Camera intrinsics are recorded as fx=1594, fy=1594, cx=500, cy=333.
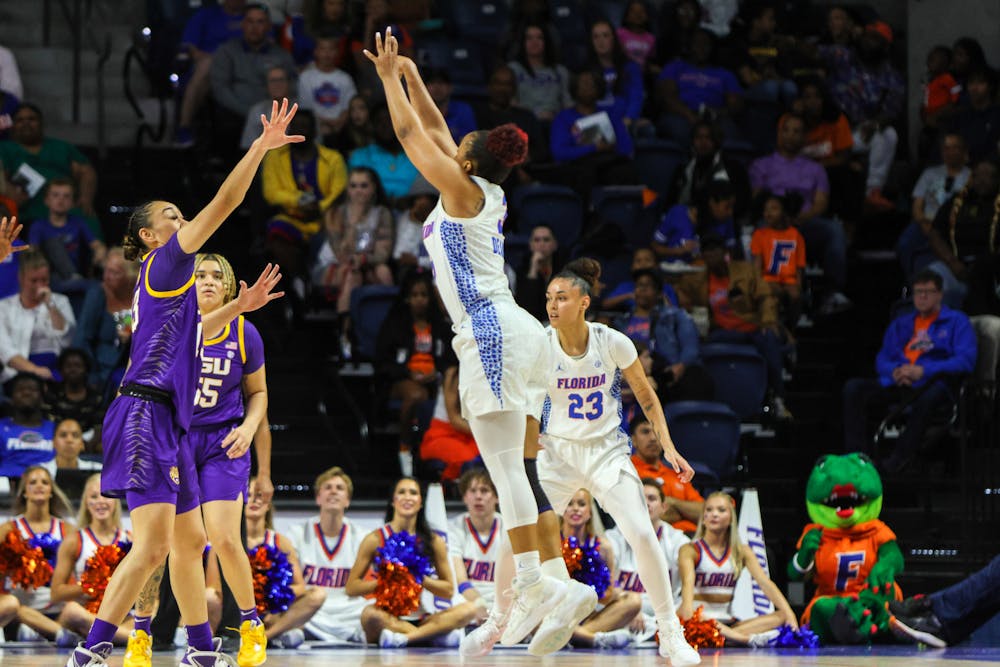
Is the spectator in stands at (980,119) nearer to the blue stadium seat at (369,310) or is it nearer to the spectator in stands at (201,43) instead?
the blue stadium seat at (369,310)

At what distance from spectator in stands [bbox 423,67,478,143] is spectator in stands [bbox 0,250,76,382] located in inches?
153

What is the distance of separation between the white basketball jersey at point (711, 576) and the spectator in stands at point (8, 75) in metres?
7.84

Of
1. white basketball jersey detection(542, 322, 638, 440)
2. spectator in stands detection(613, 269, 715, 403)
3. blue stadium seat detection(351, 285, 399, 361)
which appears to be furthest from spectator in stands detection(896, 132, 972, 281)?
white basketball jersey detection(542, 322, 638, 440)

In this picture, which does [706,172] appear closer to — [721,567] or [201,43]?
[721,567]

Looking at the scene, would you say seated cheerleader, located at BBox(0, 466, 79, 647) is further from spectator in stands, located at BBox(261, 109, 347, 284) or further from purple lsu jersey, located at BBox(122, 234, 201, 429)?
purple lsu jersey, located at BBox(122, 234, 201, 429)

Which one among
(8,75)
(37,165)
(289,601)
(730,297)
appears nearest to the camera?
(289,601)

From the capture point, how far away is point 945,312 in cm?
1260

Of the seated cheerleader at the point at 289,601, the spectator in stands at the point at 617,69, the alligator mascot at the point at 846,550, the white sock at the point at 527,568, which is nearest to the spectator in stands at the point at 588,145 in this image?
the spectator in stands at the point at 617,69

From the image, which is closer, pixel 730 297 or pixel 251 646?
pixel 251 646

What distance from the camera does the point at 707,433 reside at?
39.7 feet

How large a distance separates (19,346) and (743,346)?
18.6ft

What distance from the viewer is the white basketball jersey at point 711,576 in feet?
35.7

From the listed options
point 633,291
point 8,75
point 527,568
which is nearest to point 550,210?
point 633,291

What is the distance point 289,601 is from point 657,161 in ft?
21.1
